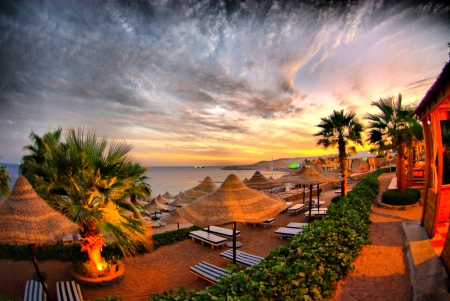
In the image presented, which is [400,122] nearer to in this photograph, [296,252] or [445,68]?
[445,68]

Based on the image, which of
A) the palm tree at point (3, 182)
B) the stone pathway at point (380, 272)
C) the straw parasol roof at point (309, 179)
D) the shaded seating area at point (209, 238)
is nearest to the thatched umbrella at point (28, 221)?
the shaded seating area at point (209, 238)

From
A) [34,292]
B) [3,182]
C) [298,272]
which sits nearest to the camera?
[298,272]

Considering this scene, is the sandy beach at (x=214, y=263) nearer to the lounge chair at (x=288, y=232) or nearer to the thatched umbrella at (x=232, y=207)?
the lounge chair at (x=288, y=232)

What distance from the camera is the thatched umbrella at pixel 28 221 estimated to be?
530cm

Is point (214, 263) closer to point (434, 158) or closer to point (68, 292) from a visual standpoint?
point (68, 292)

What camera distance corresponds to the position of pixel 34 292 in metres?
6.11

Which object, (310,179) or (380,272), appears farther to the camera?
(310,179)

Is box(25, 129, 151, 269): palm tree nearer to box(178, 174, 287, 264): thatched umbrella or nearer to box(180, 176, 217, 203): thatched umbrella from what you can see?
box(178, 174, 287, 264): thatched umbrella

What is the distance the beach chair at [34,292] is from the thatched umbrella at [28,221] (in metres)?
1.41

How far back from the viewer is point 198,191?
1140 cm

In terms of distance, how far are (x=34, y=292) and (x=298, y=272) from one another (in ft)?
21.8

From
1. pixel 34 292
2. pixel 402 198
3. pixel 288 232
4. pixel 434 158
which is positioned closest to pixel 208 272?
pixel 34 292

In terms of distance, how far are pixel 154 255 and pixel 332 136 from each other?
1188 centimetres

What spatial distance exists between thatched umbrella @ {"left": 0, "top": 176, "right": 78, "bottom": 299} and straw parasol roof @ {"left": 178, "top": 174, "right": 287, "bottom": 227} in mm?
2873
